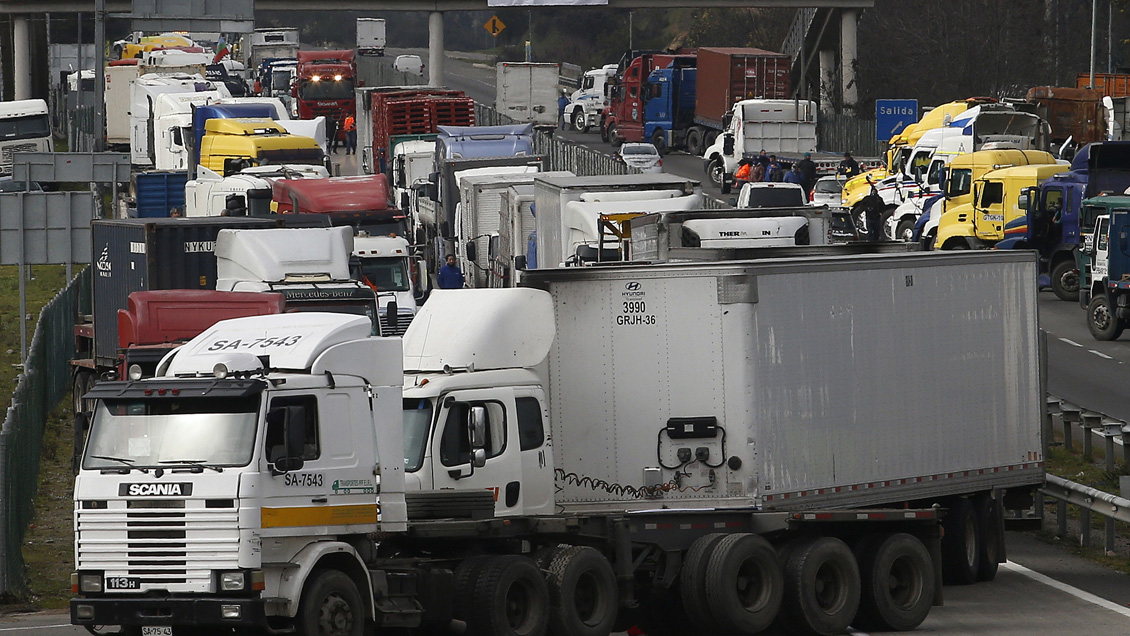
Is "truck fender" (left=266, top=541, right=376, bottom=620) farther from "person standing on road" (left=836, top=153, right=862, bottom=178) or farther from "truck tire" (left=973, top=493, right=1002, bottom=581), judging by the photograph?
"person standing on road" (left=836, top=153, right=862, bottom=178)

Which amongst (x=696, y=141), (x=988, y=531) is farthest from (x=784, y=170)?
(x=988, y=531)

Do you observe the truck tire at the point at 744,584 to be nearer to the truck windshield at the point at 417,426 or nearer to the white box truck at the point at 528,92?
the truck windshield at the point at 417,426

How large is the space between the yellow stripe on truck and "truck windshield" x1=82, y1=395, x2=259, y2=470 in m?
0.41

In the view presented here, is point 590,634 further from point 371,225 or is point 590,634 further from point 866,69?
point 866,69

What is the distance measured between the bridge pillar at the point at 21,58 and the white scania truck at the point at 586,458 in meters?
58.6

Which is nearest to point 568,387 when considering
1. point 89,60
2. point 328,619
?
point 328,619

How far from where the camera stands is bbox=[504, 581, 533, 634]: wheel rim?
43.0 ft

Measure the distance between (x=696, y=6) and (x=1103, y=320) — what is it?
39293 millimetres

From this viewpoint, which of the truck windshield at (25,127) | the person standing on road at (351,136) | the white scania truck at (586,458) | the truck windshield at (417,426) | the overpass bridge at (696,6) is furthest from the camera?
the person standing on road at (351,136)

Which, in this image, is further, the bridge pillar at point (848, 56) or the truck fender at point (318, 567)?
the bridge pillar at point (848, 56)

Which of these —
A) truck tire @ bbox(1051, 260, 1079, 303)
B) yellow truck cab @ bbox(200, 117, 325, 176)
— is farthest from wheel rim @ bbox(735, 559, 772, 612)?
yellow truck cab @ bbox(200, 117, 325, 176)

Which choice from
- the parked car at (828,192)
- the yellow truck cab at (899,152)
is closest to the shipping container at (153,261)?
the yellow truck cab at (899,152)

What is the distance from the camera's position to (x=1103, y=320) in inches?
1314

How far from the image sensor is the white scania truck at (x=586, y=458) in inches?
464
